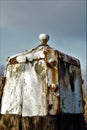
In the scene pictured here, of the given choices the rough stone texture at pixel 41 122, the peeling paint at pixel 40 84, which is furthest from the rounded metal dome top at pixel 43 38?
the rough stone texture at pixel 41 122

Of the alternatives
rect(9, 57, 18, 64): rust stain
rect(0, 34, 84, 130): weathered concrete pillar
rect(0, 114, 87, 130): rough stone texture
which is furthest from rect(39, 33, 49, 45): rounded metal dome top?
rect(0, 114, 87, 130): rough stone texture

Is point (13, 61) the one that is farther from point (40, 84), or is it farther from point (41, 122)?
point (41, 122)

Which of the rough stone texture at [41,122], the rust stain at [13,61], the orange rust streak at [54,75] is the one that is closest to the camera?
the rough stone texture at [41,122]

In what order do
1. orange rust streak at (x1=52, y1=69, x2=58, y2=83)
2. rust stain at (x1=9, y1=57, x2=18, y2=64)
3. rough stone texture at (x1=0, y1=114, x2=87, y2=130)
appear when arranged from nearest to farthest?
rough stone texture at (x1=0, y1=114, x2=87, y2=130) → orange rust streak at (x1=52, y1=69, x2=58, y2=83) → rust stain at (x1=9, y1=57, x2=18, y2=64)

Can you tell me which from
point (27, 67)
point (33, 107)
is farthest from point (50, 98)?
point (27, 67)

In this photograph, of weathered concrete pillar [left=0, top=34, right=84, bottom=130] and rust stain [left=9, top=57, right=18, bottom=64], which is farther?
rust stain [left=9, top=57, right=18, bottom=64]

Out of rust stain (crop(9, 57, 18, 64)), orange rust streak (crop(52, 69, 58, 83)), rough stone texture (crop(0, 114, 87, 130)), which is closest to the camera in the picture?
rough stone texture (crop(0, 114, 87, 130))

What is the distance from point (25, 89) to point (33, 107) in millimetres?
358

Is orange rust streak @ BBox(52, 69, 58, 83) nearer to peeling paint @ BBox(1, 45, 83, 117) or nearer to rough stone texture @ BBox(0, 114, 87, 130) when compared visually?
peeling paint @ BBox(1, 45, 83, 117)

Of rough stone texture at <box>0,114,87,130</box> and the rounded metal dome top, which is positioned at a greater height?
the rounded metal dome top

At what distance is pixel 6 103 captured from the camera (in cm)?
547

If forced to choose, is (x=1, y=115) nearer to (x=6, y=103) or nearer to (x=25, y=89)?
(x=6, y=103)

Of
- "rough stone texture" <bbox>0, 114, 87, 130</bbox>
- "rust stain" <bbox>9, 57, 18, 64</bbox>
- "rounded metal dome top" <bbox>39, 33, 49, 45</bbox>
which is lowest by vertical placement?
"rough stone texture" <bbox>0, 114, 87, 130</bbox>

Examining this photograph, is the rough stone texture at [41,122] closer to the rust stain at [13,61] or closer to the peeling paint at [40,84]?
the peeling paint at [40,84]
